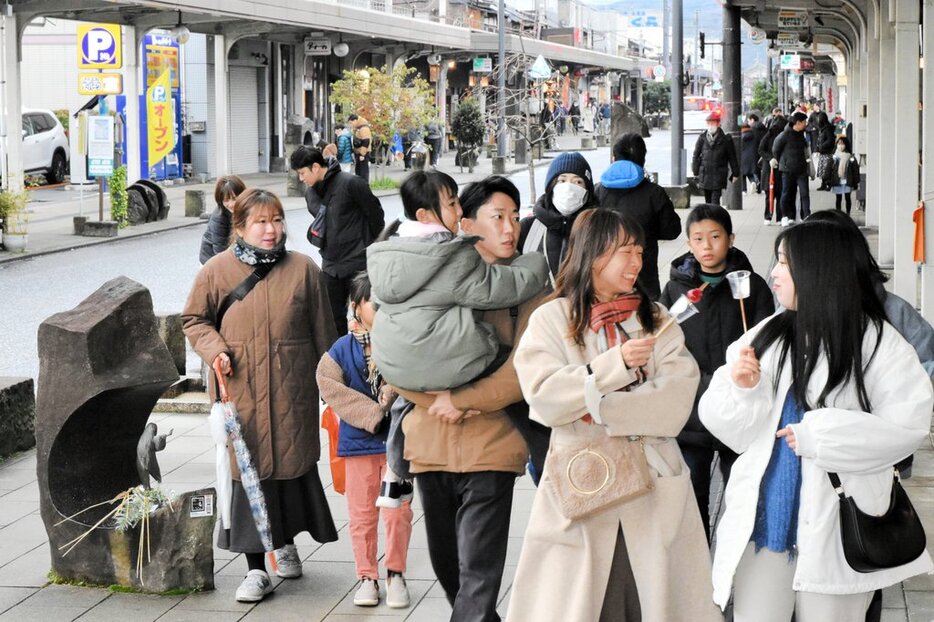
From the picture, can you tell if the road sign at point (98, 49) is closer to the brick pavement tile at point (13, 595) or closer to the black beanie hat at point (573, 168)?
the black beanie hat at point (573, 168)

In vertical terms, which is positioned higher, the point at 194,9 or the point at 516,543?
the point at 194,9

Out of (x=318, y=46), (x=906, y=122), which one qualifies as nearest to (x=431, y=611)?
(x=906, y=122)

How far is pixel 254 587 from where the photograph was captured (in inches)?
248

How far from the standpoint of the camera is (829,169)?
24.9 meters

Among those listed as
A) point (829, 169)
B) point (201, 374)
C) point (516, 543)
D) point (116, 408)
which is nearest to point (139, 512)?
point (116, 408)

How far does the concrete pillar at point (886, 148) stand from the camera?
56.7 feet

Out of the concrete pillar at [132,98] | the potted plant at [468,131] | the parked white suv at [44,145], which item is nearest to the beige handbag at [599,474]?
the concrete pillar at [132,98]

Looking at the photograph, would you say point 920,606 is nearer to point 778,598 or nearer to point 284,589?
point 778,598

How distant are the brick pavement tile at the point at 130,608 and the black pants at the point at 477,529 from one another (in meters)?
1.65

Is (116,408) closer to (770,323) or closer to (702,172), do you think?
(770,323)

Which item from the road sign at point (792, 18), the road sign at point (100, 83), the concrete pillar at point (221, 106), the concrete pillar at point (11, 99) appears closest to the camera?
the concrete pillar at point (11, 99)

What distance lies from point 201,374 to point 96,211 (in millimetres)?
18466

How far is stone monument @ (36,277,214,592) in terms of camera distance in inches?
253

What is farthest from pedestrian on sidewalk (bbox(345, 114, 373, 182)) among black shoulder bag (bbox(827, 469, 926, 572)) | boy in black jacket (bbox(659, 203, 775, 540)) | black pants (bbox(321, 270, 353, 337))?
black shoulder bag (bbox(827, 469, 926, 572))
